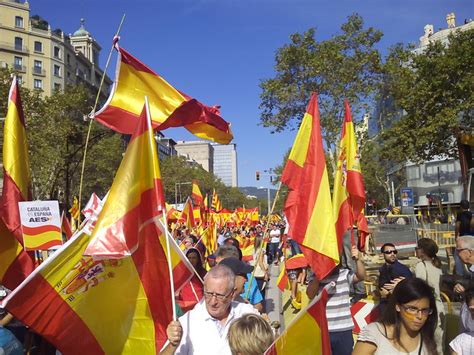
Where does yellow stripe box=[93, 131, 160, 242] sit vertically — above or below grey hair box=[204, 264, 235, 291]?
above

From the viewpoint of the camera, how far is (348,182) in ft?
20.0

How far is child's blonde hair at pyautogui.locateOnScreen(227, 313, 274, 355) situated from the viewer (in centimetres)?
267

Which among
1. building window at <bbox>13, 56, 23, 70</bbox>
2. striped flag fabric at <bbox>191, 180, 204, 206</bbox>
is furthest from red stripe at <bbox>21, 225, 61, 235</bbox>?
building window at <bbox>13, 56, 23, 70</bbox>

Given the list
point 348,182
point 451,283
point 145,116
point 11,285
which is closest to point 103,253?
point 145,116

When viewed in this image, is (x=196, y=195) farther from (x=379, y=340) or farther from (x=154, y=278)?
(x=379, y=340)

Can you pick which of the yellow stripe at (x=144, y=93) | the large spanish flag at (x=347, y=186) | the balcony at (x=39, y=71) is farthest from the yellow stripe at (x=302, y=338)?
the balcony at (x=39, y=71)

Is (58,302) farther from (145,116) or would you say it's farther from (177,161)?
(177,161)

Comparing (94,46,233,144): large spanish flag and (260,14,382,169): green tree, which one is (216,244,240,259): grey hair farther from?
(260,14,382,169): green tree

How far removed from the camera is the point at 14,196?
536 centimetres

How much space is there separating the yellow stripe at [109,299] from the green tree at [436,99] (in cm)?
1820

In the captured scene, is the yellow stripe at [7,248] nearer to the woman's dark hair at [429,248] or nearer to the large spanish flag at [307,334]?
the large spanish flag at [307,334]

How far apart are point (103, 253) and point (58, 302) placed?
0.45 metres

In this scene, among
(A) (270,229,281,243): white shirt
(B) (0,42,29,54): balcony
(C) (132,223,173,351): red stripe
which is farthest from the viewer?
(B) (0,42,29,54): balcony

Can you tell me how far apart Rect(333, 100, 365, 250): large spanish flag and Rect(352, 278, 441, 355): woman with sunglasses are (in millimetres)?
1872
